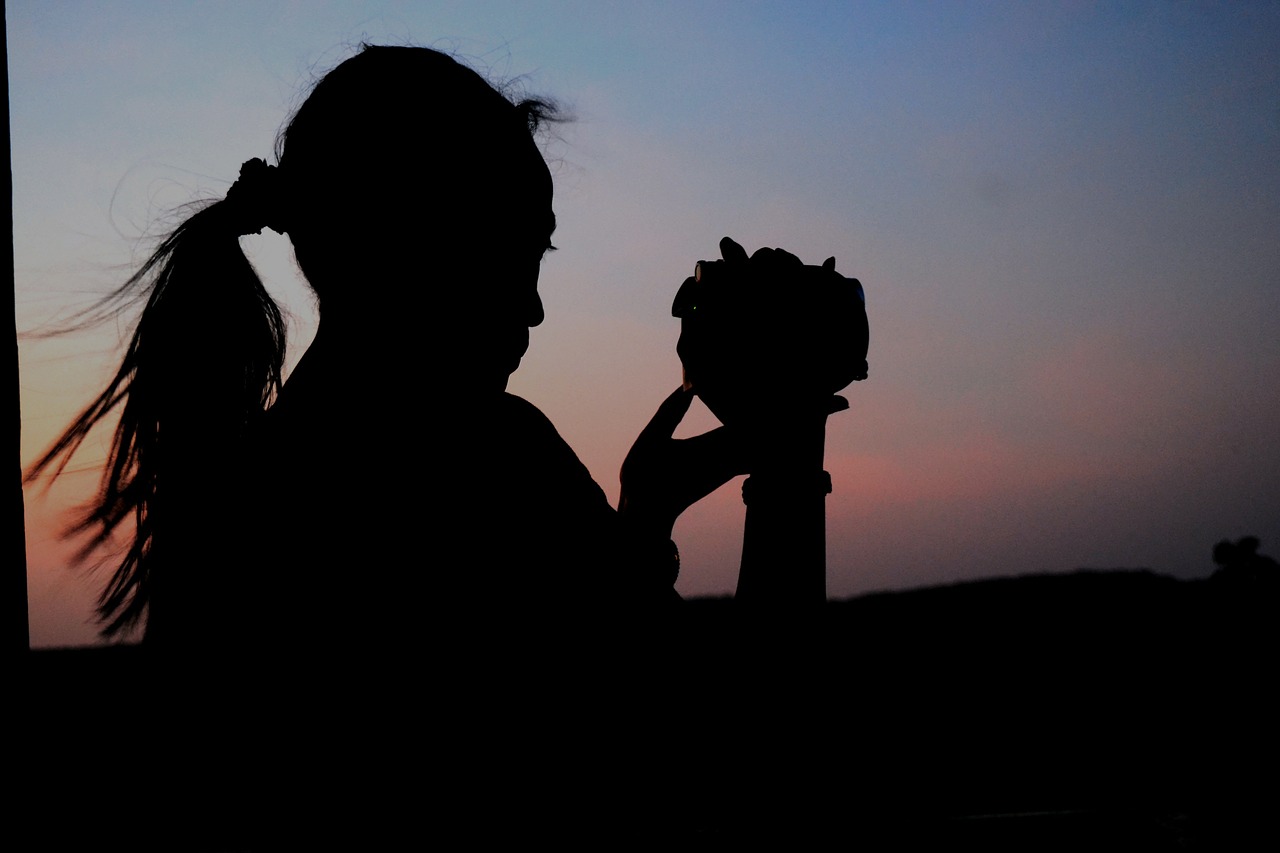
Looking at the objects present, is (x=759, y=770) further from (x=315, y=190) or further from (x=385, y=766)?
(x=315, y=190)

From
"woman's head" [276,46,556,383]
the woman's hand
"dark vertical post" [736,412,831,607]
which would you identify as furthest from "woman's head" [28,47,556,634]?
"dark vertical post" [736,412,831,607]

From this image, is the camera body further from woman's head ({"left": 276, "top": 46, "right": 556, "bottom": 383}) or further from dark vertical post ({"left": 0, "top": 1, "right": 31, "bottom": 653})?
dark vertical post ({"left": 0, "top": 1, "right": 31, "bottom": 653})

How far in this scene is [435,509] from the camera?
0.88 m

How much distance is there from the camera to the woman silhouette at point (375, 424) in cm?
86

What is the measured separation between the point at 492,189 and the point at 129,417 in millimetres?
478

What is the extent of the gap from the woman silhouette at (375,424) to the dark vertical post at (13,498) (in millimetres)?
294

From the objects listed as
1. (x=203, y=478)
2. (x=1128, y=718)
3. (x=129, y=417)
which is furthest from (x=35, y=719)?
(x=1128, y=718)

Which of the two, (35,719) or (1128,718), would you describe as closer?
(35,719)

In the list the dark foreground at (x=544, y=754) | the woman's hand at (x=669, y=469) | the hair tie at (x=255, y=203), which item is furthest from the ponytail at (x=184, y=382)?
the woman's hand at (x=669, y=469)

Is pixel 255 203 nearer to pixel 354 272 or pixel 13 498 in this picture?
pixel 354 272

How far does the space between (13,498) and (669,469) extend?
538 millimetres

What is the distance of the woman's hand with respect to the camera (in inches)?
34.7

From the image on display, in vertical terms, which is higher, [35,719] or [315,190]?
[315,190]

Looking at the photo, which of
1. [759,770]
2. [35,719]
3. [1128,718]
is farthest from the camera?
[1128,718]
